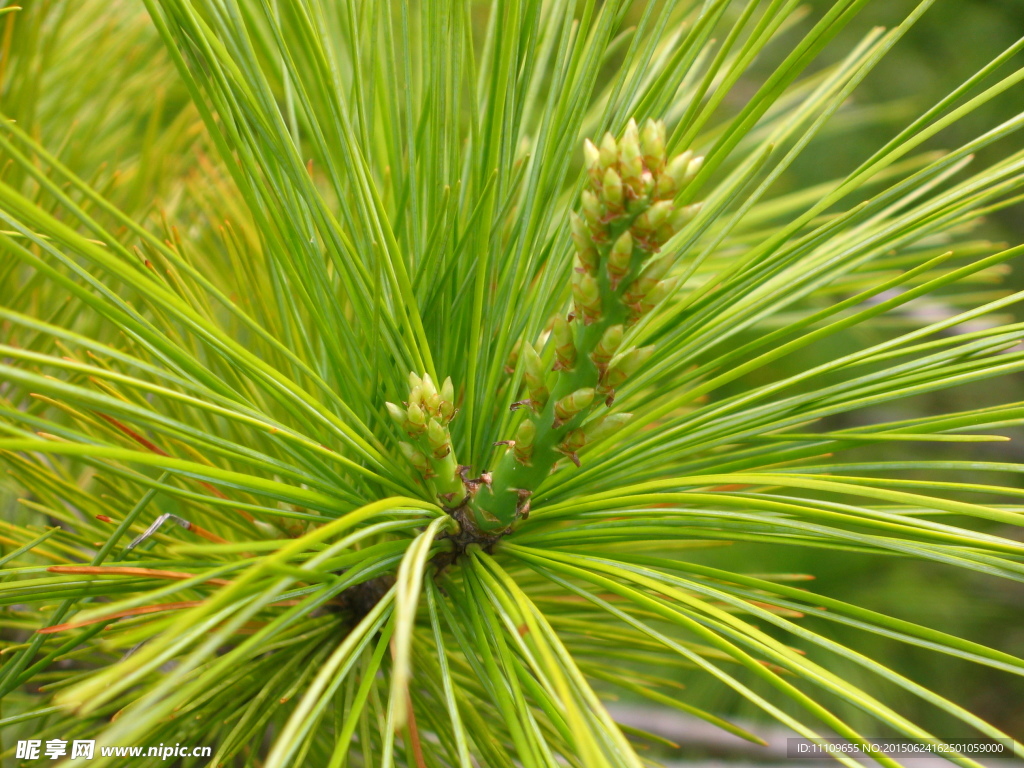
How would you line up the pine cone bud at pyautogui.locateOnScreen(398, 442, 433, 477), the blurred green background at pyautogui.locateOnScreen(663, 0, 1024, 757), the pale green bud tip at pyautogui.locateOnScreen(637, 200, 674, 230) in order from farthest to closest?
the blurred green background at pyautogui.locateOnScreen(663, 0, 1024, 757) → the pine cone bud at pyautogui.locateOnScreen(398, 442, 433, 477) → the pale green bud tip at pyautogui.locateOnScreen(637, 200, 674, 230)

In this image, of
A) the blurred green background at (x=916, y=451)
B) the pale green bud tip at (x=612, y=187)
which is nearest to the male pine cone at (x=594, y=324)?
the pale green bud tip at (x=612, y=187)

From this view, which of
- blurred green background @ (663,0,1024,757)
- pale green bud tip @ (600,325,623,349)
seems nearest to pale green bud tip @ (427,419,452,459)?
pale green bud tip @ (600,325,623,349)

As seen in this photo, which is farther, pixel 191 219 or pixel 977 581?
pixel 977 581

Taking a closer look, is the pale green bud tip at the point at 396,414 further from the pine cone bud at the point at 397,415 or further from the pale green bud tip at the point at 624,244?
the pale green bud tip at the point at 624,244

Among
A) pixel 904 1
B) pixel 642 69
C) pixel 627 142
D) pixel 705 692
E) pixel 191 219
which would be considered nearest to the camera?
pixel 627 142

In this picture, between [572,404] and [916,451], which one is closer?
[572,404]

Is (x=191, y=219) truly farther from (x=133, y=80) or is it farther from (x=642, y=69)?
(x=642, y=69)

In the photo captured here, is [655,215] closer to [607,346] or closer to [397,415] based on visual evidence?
[607,346]

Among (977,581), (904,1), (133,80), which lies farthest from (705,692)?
(904,1)

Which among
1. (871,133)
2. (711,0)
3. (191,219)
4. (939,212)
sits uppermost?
(871,133)

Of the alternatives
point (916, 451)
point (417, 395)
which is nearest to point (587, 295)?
point (417, 395)

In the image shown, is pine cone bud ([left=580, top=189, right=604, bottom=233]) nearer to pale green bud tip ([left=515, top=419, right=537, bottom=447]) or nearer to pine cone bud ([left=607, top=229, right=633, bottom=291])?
pine cone bud ([left=607, top=229, right=633, bottom=291])
